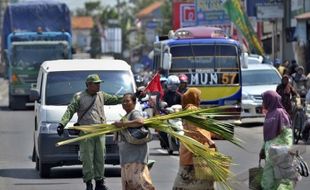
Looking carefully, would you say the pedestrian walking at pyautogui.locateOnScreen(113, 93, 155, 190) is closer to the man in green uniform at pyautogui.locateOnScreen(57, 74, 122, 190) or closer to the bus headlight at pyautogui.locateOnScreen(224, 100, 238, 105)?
the man in green uniform at pyautogui.locateOnScreen(57, 74, 122, 190)

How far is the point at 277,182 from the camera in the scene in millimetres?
12406

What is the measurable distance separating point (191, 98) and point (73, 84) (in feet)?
20.7

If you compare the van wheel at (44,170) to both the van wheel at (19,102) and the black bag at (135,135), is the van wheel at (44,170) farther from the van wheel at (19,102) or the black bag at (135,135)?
the van wheel at (19,102)

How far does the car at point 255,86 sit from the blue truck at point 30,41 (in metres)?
10.7

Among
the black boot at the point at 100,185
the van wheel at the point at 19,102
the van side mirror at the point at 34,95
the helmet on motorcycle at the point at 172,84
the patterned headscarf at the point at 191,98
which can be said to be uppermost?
the patterned headscarf at the point at 191,98

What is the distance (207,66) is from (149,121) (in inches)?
644

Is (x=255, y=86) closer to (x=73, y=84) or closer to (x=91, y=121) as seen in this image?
(x=73, y=84)

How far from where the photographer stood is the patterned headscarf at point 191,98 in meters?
11.9

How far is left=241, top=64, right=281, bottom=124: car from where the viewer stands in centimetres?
2989

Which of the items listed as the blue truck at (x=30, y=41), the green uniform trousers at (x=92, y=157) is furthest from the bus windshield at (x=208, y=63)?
the green uniform trousers at (x=92, y=157)

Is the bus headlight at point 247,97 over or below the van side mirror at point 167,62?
below

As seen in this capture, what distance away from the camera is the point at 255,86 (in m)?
31.2

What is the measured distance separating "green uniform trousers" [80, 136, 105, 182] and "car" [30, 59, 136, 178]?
2.20m

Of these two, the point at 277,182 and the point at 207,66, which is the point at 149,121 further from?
the point at 207,66
